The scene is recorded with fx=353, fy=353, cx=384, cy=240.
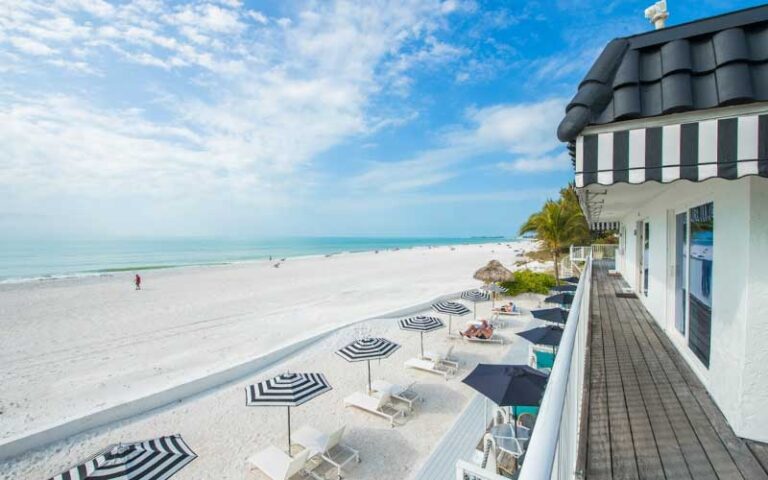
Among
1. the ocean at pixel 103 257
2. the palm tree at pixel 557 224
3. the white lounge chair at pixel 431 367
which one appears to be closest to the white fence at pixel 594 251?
the palm tree at pixel 557 224

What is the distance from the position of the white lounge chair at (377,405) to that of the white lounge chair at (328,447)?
1046mm

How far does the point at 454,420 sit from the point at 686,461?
4.63 meters

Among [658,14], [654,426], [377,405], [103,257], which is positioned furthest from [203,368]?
[103,257]

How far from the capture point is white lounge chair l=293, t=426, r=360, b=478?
5803 millimetres

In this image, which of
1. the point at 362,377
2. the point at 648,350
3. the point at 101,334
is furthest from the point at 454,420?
the point at 101,334

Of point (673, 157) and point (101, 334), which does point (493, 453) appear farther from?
point (101, 334)

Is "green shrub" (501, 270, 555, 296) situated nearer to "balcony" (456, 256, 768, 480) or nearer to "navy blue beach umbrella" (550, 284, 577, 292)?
"navy blue beach umbrella" (550, 284, 577, 292)

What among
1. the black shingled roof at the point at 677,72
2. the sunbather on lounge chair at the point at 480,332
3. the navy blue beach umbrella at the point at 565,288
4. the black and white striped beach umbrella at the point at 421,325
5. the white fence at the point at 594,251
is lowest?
the sunbather on lounge chair at the point at 480,332

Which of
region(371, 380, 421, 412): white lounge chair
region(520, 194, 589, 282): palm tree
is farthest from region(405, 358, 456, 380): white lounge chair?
region(520, 194, 589, 282): palm tree

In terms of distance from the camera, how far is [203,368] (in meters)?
9.97

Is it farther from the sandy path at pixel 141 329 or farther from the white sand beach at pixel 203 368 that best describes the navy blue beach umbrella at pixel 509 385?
the sandy path at pixel 141 329

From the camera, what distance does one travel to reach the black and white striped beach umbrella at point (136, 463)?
14.3 feet

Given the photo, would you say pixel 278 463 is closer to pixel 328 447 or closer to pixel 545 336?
pixel 328 447

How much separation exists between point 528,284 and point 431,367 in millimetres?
12207
